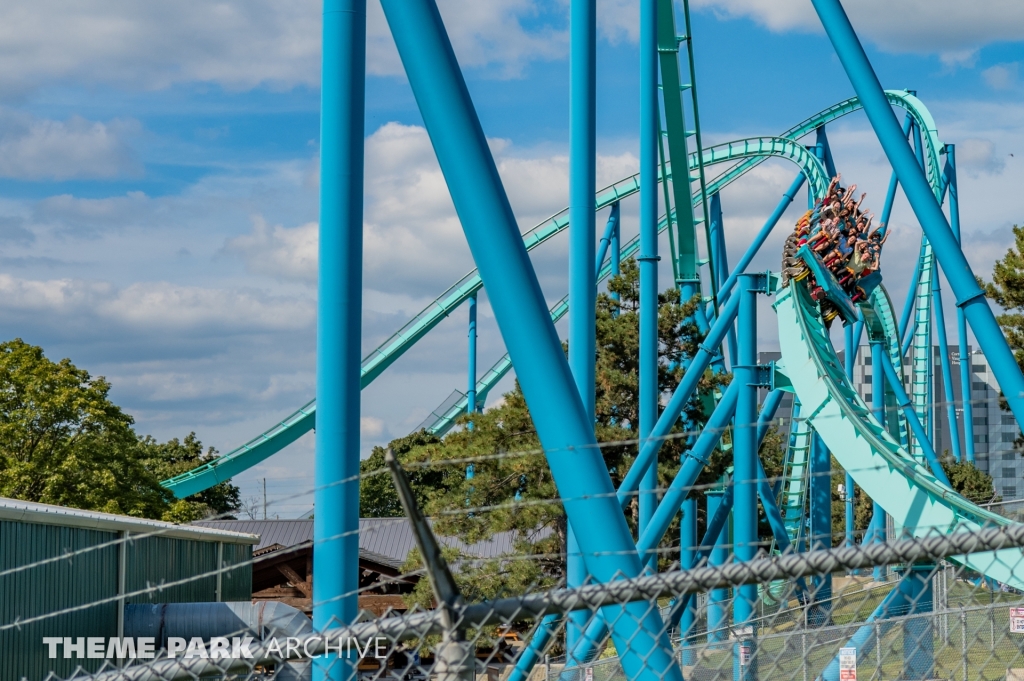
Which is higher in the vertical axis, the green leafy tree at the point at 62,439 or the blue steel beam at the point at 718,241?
the blue steel beam at the point at 718,241

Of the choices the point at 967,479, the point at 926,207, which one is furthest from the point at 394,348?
the point at 926,207

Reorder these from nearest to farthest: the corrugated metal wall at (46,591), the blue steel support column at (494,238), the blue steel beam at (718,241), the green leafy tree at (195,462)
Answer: the blue steel support column at (494,238) < the corrugated metal wall at (46,591) < the blue steel beam at (718,241) < the green leafy tree at (195,462)

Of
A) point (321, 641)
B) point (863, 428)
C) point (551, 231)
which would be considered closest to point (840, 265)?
point (863, 428)

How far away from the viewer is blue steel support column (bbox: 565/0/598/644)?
22.5 ft

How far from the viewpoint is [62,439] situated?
1780cm

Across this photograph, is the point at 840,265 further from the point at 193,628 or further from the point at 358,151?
the point at 358,151

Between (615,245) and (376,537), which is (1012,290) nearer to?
(615,245)

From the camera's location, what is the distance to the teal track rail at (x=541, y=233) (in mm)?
18500

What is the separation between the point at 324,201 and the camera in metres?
4.07

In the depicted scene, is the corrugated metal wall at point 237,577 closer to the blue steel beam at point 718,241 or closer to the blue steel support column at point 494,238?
the blue steel beam at point 718,241

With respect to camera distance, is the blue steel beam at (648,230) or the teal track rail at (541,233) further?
the teal track rail at (541,233)

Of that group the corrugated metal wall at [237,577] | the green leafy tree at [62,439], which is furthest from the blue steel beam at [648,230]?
the green leafy tree at [62,439]

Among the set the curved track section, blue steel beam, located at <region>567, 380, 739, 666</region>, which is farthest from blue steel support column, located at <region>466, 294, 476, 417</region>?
blue steel beam, located at <region>567, 380, 739, 666</region>

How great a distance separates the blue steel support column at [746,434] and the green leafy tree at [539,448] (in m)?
1.58
